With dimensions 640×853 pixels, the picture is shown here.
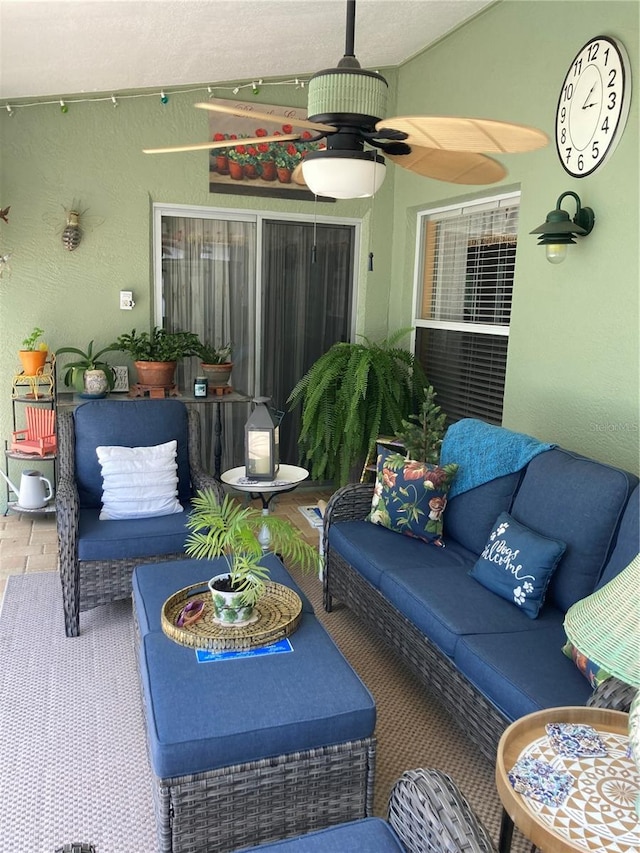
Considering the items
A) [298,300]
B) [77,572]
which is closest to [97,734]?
[77,572]

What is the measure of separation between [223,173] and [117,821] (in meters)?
4.00

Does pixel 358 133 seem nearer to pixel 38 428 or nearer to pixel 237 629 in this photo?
pixel 237 629

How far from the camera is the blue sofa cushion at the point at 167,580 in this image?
2390mm

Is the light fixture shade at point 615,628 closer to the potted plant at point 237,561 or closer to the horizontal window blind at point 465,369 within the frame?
the potted plant at point 237,561

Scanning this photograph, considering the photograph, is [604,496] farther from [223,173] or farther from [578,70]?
[223,173]

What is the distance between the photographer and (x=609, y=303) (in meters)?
3.05

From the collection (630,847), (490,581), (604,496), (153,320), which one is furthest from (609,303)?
(153,320)

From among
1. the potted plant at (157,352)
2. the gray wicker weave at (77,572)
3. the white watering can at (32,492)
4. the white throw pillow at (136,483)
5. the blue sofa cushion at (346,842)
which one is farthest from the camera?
the potted plant at (157,352)

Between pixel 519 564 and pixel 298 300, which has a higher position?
pixel 298 300

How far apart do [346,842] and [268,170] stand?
436 cm

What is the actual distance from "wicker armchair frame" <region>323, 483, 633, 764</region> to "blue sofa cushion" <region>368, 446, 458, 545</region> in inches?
8.1

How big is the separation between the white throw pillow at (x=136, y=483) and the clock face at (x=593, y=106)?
96.4 inches

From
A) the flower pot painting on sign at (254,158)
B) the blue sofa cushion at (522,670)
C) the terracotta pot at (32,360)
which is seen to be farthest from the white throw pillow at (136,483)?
the flower pot painting on sign at (254,158)

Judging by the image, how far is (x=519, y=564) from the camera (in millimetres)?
2453
